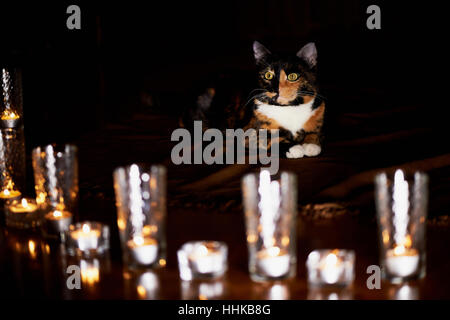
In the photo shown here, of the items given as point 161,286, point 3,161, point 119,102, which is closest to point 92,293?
point 161,286

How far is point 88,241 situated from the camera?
1016 mm

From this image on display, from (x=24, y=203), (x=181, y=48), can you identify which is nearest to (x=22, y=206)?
(x=24, y=203)

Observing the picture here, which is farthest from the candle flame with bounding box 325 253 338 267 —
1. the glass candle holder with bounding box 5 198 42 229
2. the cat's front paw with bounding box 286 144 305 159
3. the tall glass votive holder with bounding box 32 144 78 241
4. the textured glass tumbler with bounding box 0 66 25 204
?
the cat's front paw with bounding box 286 144 305 159

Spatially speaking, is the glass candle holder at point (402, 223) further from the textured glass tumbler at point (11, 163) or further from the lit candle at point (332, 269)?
the textured glass tumbler at point (11, 163)

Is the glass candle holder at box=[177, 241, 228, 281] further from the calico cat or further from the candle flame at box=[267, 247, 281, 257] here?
the calico cat

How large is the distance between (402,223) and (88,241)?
0.54m

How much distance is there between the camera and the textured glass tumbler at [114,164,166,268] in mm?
944

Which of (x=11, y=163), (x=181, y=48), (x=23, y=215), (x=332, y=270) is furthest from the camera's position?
(x=181, y=48)

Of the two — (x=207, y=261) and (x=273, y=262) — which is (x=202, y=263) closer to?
(x=207, y=261)

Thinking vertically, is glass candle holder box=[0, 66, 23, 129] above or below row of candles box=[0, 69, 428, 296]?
above

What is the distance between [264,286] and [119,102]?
7.68ft

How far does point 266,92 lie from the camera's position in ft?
6.49

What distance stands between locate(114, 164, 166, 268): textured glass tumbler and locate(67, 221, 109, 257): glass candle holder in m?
0.08
